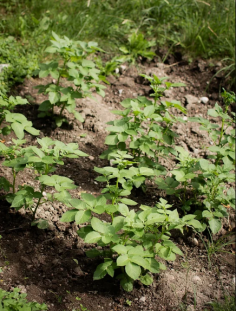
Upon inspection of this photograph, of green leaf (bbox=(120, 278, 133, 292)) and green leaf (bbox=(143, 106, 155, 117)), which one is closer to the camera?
green leaf (bbox=(120, 278, 133, 292))

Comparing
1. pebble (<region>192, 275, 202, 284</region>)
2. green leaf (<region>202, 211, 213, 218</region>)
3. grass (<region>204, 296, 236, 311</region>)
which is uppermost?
green leaf (<region>202, 211, 213, 218</region>)

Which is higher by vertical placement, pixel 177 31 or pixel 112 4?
pixel 112 4

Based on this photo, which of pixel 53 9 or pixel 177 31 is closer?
pixel 53 9

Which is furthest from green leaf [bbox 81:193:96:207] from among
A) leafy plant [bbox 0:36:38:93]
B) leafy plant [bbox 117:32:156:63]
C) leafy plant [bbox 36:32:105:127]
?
leafy plant [bbox 117:32:156:63]

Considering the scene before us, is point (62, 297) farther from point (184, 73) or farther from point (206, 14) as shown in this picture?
point (206, 14)

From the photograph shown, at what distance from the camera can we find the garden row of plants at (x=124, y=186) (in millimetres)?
2078

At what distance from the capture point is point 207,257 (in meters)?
2.77

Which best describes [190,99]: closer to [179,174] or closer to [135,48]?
[135,48]

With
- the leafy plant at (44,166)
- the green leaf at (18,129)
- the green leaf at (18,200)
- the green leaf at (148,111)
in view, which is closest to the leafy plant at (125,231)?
the leafy plant at (44,166)

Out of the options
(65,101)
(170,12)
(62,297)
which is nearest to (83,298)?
(62,297)

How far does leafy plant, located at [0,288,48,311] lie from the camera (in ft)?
5.99

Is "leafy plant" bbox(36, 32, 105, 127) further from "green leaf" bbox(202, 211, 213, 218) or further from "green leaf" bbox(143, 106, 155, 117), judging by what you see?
"green leaf" bbox(202, 211, 213, 218)

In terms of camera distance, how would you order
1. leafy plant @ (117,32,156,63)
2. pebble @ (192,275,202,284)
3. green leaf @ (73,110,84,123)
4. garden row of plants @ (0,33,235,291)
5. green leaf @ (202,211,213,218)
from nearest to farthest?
garden row of plants @ (0,33,235,291), pebble @ (192,275,202,284), green leaf @ (202,211,213,218), green leaf @ (73,110,84,123), leafy plant @ (117,32,156,63)

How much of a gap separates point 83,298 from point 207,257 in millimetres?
1061
